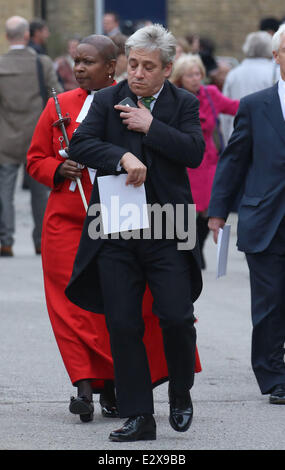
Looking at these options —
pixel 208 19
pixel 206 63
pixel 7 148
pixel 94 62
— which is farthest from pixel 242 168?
pixel 208 19

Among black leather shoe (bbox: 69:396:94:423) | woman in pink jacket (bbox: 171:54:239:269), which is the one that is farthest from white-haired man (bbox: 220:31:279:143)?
black leather shoe (bbox: 69:396:94:423)

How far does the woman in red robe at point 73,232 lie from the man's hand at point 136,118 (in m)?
0.68

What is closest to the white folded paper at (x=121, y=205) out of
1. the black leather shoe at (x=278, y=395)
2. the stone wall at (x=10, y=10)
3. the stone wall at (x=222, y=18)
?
the black leather shoe at (x=278, y=395)

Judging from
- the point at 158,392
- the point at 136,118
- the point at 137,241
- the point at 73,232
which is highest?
the point at 136,118

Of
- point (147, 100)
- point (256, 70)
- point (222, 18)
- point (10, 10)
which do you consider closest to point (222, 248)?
point (147, 100)

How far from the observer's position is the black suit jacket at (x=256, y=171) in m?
6.40

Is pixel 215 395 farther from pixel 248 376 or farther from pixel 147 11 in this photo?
pixel 147 11

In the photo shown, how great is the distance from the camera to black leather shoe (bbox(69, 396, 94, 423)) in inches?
231

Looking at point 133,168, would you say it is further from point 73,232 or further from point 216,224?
point 216,224

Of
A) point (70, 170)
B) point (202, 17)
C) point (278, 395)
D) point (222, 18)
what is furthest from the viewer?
point (222, 18)

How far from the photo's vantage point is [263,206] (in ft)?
21.1

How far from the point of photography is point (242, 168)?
6.50m

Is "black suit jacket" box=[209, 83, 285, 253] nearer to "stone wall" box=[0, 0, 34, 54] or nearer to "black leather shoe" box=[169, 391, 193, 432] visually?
"black leather shoe" box=[169, 391, 193, 432]

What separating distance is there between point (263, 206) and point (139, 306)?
1252mm
